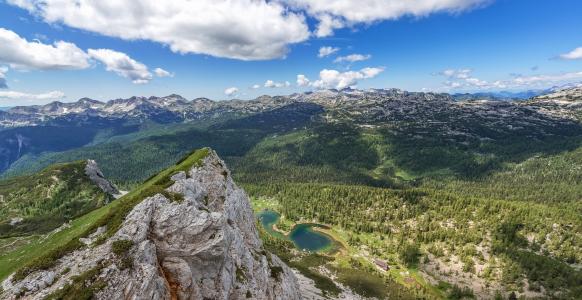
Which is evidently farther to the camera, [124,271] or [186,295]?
[186,295]

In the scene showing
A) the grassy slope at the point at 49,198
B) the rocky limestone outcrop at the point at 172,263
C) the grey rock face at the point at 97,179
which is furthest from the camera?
the grey rock face at the point at 97,179

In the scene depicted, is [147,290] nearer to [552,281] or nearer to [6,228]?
[6,228]

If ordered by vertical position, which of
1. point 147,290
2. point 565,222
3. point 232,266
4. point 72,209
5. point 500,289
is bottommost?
point 500,289

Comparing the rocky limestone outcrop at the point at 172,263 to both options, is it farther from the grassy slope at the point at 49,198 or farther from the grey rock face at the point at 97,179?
the grey rock face at the point at 97,179

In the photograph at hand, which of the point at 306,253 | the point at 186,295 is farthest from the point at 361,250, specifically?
the point at 186,295

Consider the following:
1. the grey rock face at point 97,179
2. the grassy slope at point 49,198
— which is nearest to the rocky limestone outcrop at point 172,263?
the grassy slope at point 49,198

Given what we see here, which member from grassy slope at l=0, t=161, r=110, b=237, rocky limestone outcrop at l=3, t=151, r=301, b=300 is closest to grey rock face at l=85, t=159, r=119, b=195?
grassy slope at l=0, t=161, r=110, b=237

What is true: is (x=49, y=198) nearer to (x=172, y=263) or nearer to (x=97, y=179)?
(x=97, y=179)

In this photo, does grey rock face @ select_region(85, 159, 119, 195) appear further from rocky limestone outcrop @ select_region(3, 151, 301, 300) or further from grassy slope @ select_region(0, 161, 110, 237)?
rocky limestone outcrop @ select_region(3, 151, 301, 300)
